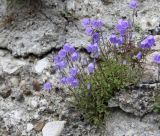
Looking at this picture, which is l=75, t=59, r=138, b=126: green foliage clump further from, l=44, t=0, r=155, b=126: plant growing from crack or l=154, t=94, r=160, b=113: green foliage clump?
l=154, t=94, r=160, b=113: green foliage clump

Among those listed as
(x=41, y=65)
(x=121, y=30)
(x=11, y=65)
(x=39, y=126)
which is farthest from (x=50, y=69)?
(x=121, y=30)

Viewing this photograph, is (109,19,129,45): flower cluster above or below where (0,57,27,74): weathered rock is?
above

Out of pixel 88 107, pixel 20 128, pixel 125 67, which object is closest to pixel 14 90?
pixel 20 128

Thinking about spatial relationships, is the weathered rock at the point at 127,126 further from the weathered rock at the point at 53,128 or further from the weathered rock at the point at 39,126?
the weathered rock at the point at 39,126

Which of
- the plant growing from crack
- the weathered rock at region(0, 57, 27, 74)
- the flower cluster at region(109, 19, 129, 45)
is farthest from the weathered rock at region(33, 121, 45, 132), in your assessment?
the flower cluster at region(109, 19, 129, 45)

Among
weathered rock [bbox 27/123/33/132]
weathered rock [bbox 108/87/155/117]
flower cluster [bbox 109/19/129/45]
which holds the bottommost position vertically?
weathered rock [bbox 27/123/33/132]

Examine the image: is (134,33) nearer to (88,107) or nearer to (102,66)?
(102,66)
